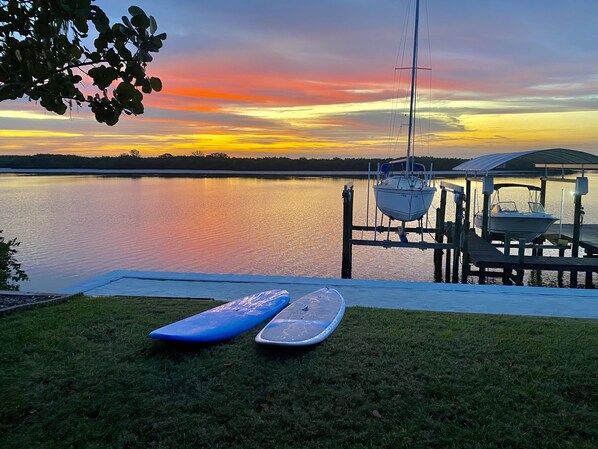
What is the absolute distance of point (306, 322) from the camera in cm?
467

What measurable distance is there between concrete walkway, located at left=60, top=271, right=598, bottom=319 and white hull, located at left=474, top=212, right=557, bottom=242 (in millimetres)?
6073

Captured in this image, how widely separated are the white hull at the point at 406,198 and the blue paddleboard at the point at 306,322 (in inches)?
363

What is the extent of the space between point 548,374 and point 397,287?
3378 millimetres

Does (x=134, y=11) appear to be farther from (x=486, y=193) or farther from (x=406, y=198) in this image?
(x=406, y=198)

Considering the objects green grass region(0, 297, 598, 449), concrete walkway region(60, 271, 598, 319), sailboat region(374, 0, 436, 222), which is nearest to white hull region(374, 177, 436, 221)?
sailboat region(374, 0, 436, 222)

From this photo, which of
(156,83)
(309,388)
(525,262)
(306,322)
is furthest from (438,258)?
(156,83)

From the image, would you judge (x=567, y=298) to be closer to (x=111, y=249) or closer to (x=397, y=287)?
(x=397, y=287)

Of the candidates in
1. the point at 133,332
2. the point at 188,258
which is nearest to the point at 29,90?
the point at 133,332

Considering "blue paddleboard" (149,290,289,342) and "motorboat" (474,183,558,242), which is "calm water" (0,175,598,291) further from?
"blue paddleboard" (149,290,289,342)

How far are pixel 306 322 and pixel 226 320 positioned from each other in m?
0.80

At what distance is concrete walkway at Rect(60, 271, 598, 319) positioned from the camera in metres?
5.94

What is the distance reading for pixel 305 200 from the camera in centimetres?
3353

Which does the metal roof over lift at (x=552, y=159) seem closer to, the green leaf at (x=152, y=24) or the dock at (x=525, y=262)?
the dock at (x=525, y=262)

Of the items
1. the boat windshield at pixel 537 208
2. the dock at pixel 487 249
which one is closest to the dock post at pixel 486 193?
the dock at pixel 487 249
